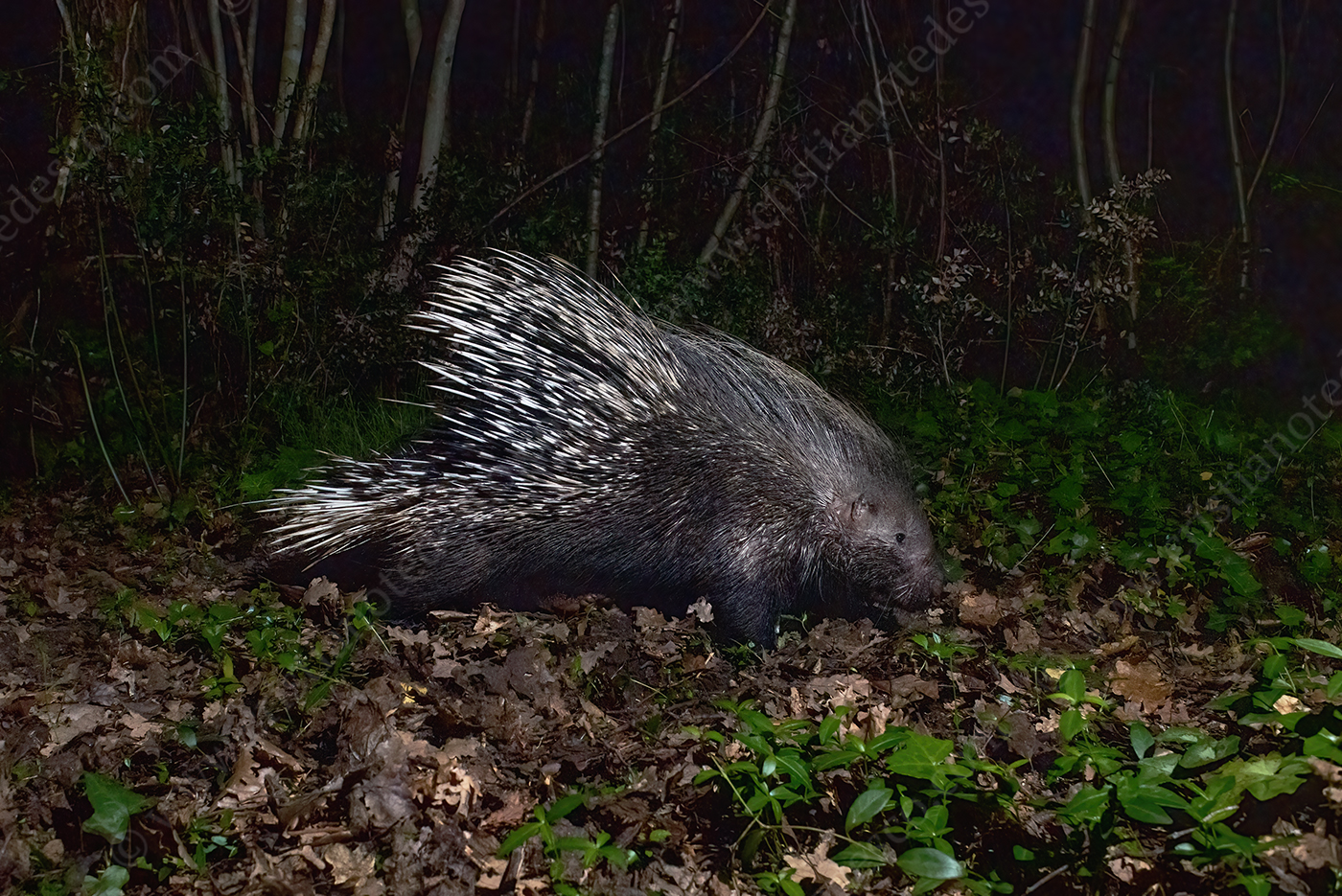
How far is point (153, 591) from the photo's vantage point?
13.8 ft

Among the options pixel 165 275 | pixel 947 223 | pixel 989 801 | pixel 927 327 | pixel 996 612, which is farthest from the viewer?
pixel 947 223

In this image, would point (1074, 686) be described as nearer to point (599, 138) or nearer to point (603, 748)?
point (603, 748)

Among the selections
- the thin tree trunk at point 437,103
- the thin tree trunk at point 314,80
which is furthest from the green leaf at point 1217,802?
the thin tree trunk at point 314,80

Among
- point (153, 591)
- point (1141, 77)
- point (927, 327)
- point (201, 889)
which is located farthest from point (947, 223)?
point (201, 889)

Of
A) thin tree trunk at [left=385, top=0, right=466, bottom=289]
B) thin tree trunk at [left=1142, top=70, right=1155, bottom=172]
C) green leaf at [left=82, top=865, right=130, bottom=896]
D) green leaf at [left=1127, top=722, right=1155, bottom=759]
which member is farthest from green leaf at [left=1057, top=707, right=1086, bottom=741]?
thin tree trunk at [left=1142, top=70, right=1155, bottom=172]

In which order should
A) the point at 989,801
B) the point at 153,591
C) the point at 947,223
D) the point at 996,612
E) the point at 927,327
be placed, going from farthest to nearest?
1. the point at 947,223
2. the point at 927,327
3. the point at 153,591
4. the point at 996,612
5. the point at 989,801

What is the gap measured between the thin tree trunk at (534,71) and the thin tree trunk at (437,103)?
1250 millimetres

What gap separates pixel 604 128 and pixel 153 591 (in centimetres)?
474

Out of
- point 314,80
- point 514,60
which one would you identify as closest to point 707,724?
point 314,80

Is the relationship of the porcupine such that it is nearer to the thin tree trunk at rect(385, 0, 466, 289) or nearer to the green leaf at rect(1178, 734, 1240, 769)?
the green leaf at rect(1178, 734, 1240, 769)

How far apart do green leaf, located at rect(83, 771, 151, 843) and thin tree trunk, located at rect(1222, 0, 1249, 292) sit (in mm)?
7515

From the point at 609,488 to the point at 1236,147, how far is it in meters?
6.08

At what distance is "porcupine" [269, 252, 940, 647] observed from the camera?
3.97 meters

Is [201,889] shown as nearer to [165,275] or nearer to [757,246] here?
[165,275]
